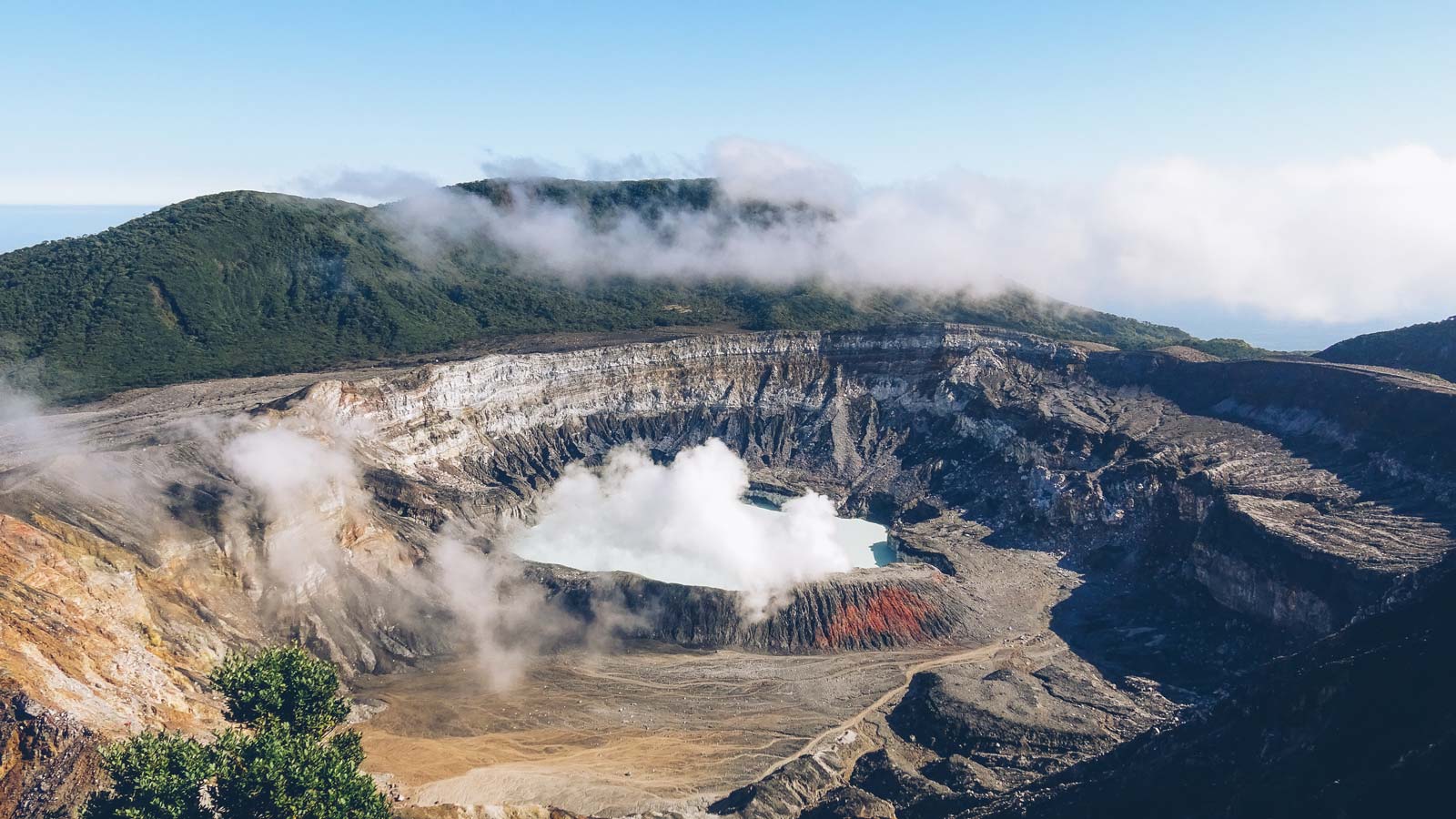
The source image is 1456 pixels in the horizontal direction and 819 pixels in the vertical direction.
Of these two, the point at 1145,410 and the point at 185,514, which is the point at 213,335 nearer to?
the point at 185,514

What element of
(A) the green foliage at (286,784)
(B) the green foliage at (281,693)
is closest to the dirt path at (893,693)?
(A) the green foliage at (286,784)

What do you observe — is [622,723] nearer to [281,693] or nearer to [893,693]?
[893,693]

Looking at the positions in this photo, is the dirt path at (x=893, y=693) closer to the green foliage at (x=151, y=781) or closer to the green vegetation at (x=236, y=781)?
the green vegetation at (x=236, y=781)

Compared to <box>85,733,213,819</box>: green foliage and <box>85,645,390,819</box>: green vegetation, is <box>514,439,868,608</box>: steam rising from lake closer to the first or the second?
<box>85,645,390,819</box>: green vegetation

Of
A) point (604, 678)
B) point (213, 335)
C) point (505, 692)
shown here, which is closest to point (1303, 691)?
point (604, 678)

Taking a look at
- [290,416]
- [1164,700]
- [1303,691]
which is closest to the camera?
[1303,691]

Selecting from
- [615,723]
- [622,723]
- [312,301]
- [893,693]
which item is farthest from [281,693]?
[312,301]

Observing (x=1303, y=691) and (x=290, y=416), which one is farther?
(x=290, y=416)
